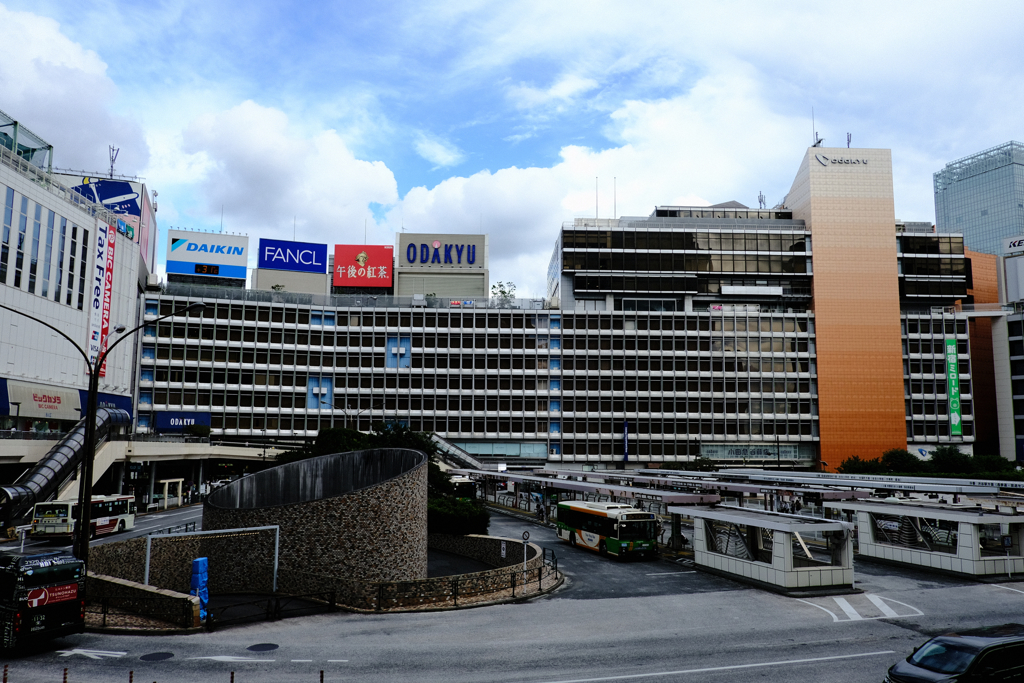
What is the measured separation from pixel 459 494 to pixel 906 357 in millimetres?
79669

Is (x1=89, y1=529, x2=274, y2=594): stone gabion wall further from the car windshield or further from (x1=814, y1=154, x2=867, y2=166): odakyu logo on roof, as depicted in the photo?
(x1=814, y1=154, x2=867, y2=166): odakyu logo on roof

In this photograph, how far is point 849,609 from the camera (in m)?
25.2

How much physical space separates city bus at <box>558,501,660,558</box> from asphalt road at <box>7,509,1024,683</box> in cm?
740

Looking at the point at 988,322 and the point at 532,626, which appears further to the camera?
the point at 988,322

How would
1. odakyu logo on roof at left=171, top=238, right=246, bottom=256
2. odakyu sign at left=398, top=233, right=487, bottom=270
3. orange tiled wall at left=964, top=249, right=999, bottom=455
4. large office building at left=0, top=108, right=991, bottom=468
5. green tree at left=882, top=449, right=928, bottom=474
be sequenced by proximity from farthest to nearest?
1. orange tiled wall at left=964, top=249, right=999, bottom=455
2. odakyu sign at left=398, top=233, right=487, bottom=270
3. odakyu logo on roof at left=171, top=238, right=246, bottom=256
4. large office building at left=0, top=108, right=991, bottom=468
5. green tree at left=882, top=449, right=928, bottom=474

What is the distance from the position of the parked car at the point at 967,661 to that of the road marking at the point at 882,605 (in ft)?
30.8

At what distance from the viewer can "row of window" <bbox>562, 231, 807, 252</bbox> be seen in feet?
349

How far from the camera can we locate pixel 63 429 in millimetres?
67625

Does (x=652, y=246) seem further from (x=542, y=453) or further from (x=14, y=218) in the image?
(x=14, y=218)

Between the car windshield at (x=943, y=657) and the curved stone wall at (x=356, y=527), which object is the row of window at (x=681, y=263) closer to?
the curved stone wall at (x=356, y=527)

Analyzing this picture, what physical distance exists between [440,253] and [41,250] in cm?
5979

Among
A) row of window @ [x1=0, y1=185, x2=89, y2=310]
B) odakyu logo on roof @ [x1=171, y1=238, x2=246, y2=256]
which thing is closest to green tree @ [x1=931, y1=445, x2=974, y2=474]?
odakyu logo on roof @ [x1=171, y1=238, x2=246, y2=256]

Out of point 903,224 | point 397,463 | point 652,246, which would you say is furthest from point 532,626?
point 903,224

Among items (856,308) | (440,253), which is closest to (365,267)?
(440,253)
